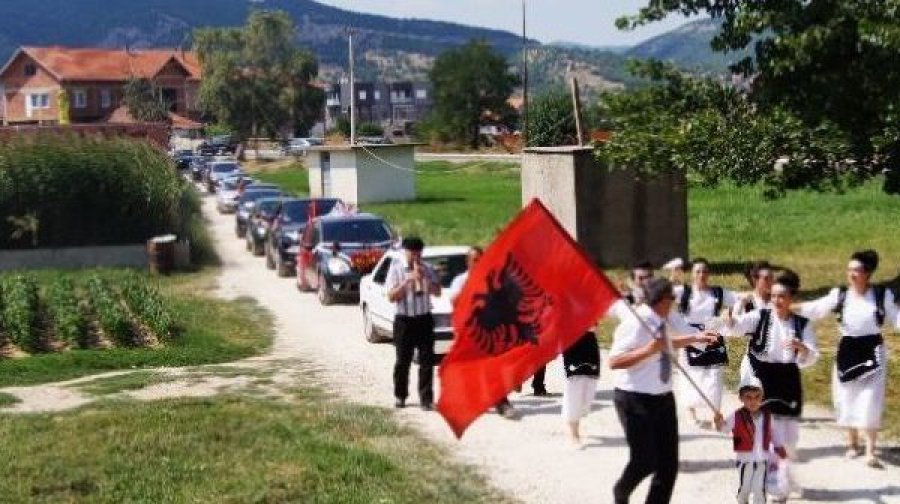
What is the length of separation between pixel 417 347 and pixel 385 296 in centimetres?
350

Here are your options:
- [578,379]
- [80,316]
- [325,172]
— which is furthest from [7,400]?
[325,172]

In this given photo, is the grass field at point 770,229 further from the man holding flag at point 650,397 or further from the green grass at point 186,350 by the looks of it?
the green grass at point 186,350

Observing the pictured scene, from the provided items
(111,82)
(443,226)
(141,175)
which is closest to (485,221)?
(443,226)

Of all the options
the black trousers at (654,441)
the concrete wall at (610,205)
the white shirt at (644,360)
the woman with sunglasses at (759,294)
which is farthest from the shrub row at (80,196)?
the black trousers at (654,441)

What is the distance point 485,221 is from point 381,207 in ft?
23.3

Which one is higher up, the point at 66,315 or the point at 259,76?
the point at 259,76

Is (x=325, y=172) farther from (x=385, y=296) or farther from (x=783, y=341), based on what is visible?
(x=783, y=341)

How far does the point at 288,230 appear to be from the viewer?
29938 mm

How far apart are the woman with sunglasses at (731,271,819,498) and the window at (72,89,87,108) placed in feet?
369

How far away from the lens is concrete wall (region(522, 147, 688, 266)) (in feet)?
87.5

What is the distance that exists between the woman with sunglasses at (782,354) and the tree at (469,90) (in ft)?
273

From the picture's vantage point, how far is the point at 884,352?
10633 millimetres

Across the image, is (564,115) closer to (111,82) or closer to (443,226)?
A: (443,226)

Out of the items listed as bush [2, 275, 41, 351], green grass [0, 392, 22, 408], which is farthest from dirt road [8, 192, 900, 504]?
bush [2, 275, 41, 351]
